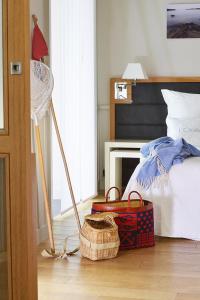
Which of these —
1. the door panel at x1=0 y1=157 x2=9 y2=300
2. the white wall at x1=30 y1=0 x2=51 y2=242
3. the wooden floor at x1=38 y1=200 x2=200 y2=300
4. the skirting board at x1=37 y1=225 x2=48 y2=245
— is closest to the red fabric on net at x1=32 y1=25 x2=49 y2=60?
the white wall at x1=30 y1=0 x2=51 y2=242

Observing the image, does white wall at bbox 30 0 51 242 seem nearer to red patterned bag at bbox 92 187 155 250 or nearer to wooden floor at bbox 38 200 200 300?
wooden floor at bbox 38 200 200 300

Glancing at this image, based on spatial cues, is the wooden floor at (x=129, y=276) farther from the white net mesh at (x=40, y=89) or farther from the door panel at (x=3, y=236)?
the white net mesh at (x=40, y=89)

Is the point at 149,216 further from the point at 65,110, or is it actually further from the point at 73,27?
the point at 73,27

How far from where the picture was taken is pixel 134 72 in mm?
6188

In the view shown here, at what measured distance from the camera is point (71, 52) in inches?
215

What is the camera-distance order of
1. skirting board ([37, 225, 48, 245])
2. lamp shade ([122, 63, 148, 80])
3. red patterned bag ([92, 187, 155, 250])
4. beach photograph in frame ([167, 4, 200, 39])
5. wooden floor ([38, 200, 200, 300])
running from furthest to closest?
beach photograph in frame ([167, 4, 200, 39])
lamp shade ([122, 63, 148, 80])
skirting board ([37, 225, 48, 245])
red patterned bag ([92, 187, 155, 250])
wooden floor ([38, 200, 200, 300])

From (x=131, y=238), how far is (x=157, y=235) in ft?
1.50

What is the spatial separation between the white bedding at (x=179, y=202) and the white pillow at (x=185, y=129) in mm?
1127

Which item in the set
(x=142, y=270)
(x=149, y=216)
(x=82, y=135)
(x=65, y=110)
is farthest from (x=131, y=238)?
(x=82, y=135)

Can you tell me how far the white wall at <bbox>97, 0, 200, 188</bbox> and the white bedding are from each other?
7.55 feet

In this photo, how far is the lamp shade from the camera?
6176mm

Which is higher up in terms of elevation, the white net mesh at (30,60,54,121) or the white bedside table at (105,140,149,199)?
the white net mesh at (30,60,54,121)

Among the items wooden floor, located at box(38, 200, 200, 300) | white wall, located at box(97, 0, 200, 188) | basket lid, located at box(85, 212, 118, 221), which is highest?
white wall, located at box(97, 0, 200, 188)

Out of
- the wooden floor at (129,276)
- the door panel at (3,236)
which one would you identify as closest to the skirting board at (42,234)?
the wooden floor at (129,276)
